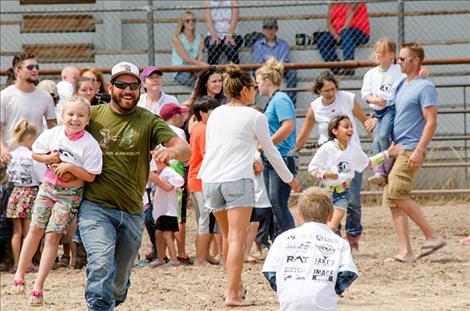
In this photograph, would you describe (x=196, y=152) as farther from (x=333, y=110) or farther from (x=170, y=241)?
(x=333, y=110)

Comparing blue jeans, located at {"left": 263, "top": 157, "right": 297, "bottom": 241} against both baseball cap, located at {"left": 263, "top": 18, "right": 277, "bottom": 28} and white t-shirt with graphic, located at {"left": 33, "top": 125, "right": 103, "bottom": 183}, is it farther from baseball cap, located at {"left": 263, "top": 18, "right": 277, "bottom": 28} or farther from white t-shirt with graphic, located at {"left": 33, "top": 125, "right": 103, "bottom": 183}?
baseball cap, located at {"left": 263, "top": 18, "right": 277, "bottom": 28}

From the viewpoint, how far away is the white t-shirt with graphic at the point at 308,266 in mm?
6445

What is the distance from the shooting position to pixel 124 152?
767 cm

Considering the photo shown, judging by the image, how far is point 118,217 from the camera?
7695 mm

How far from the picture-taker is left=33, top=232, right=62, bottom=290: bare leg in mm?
9367

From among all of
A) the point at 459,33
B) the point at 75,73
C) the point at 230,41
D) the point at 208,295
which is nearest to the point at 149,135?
the point at 208,295

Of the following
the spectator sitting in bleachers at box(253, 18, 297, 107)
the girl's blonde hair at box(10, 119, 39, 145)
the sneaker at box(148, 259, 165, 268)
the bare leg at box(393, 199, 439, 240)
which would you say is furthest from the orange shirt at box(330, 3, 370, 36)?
the girl's blonde hair at box(10, 119, 39, 145)

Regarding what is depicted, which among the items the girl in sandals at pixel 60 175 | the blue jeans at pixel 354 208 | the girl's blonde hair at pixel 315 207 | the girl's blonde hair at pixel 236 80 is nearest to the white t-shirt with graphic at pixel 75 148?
the girl in sandals at pixel 60 175

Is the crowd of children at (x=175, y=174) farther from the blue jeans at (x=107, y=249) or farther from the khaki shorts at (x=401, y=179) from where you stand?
the blue jeans at (x=107, y=249)

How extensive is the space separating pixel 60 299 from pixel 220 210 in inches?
68.5

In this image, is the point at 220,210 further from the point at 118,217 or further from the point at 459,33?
the point at 459,33

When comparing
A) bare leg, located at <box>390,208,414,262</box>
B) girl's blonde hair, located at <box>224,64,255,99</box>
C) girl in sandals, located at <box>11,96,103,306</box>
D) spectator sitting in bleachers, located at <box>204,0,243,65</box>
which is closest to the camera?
girl in sandals, located at <box>11,96,103,306</box>

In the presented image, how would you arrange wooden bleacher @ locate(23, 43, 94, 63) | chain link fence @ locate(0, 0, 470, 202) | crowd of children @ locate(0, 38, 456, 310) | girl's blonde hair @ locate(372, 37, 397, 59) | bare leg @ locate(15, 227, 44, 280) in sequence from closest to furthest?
crowd of children @ locate(0, 38, 456, 310)
bare leg @ locate(15, 227, 44, 280)
girl's blonde hair @ locate(372, 37, 397, 59)
chain link fence @ locate(0, 0, 470, 202)
wooden bleacher @ locate(23, 43, 94, 63)

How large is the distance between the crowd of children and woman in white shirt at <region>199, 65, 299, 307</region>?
0.05 ft
